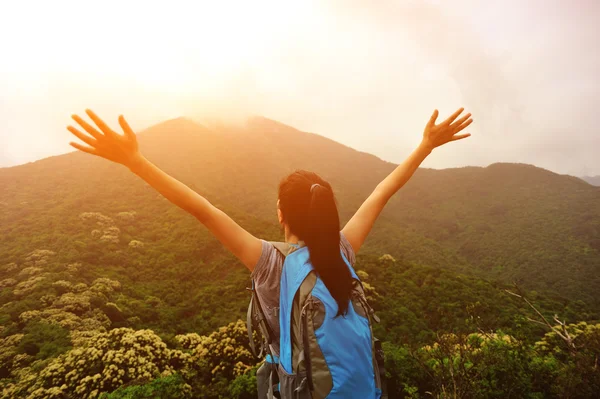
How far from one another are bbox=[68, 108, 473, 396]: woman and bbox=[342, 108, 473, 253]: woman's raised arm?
1.34 feet

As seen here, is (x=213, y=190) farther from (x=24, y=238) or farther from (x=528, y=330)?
(x=528, y=330)

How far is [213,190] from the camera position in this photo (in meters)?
39.8

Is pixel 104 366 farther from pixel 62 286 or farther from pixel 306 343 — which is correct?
pixel 306 343

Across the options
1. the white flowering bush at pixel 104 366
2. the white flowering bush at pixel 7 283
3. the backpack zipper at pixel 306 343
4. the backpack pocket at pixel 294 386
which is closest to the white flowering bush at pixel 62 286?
the white flowering bush at pixel 7 283

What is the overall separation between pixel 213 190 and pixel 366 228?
1573 inches

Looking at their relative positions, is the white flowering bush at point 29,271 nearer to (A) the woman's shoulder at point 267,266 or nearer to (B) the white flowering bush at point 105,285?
(B) the white flowering bush at point 105,285

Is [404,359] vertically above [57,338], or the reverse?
[404,359]

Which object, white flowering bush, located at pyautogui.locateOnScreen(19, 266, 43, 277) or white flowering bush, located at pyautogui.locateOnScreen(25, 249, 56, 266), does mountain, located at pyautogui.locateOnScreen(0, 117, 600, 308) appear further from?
white flowering bush, located at pyautogui.locateOnScreen(19, 266, 43, 277)

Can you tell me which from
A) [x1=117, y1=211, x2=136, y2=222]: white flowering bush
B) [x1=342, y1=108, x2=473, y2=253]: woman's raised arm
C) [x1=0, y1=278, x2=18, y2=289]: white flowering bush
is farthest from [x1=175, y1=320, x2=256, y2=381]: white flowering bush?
[x1=117, y1=211, x2=136, y2=222]: white flowering bush

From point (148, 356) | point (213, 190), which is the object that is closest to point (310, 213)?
point (148, 356)

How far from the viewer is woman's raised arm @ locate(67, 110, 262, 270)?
3.73 ft

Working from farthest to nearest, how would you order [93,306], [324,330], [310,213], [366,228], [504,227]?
1. [504,227]
2. [93,306]
3. [366,228]
4. [310,213]
5. [324,330]

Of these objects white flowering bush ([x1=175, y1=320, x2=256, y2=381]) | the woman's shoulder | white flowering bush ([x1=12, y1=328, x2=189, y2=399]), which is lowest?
white flowering bush ([x1=175, y1=320, x2=256, y2=381])

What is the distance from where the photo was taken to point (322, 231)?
116 centimetres
